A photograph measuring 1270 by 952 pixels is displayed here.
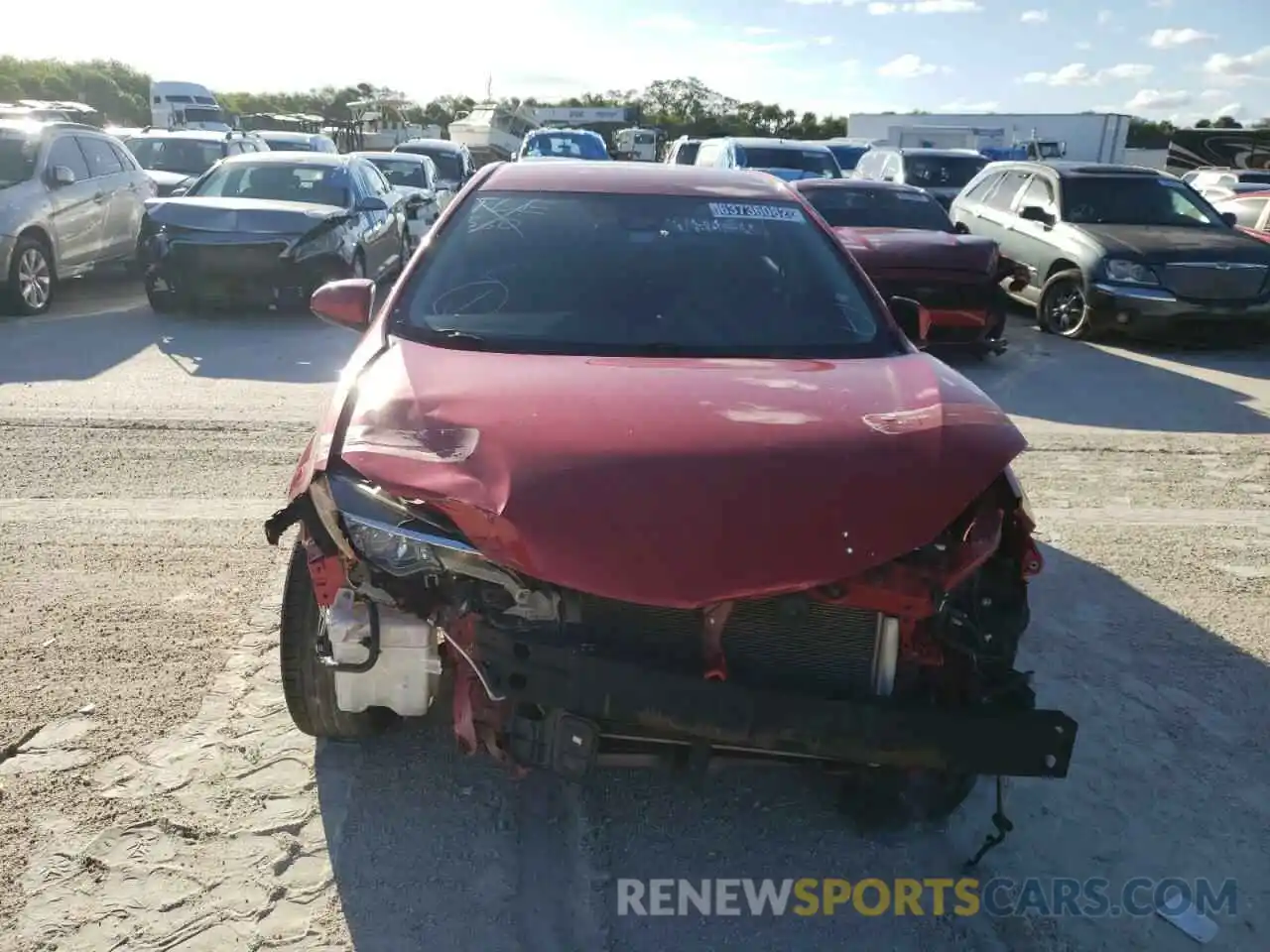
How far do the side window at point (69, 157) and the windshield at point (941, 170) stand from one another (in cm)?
1077

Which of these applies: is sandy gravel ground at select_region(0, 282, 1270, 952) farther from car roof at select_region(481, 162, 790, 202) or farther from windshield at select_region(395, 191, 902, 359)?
car roof at select_region(481, 162, 790, 202)

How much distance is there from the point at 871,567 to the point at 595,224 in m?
2.10

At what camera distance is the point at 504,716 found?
2.45m

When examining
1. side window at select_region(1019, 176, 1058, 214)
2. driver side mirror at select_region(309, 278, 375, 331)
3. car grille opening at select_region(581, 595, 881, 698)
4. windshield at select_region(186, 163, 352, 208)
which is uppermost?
side window at select_region(1019, 176, 1058, 214)

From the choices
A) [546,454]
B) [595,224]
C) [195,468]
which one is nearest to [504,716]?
[546,454]

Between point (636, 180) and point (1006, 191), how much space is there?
8776 millimetres

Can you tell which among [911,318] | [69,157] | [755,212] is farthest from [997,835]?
[69,157]

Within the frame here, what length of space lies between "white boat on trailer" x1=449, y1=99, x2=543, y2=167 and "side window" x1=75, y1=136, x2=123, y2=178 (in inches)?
776

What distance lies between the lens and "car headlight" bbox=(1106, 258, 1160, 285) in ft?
31.3

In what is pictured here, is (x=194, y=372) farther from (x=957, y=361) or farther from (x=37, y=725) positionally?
(x=957, y=361)

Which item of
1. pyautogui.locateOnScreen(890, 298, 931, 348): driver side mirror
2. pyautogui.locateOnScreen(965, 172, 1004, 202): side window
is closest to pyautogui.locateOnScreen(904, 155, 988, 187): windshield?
pyautogui.locateOnScreen(965, 172, 1004, 202): side window

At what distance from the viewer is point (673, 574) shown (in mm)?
2244

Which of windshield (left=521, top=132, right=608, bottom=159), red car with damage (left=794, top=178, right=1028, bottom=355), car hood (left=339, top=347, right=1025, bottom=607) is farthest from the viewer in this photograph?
windshield (left=521, top=132, right=608, bottom=159)

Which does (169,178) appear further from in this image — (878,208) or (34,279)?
(878,208)
